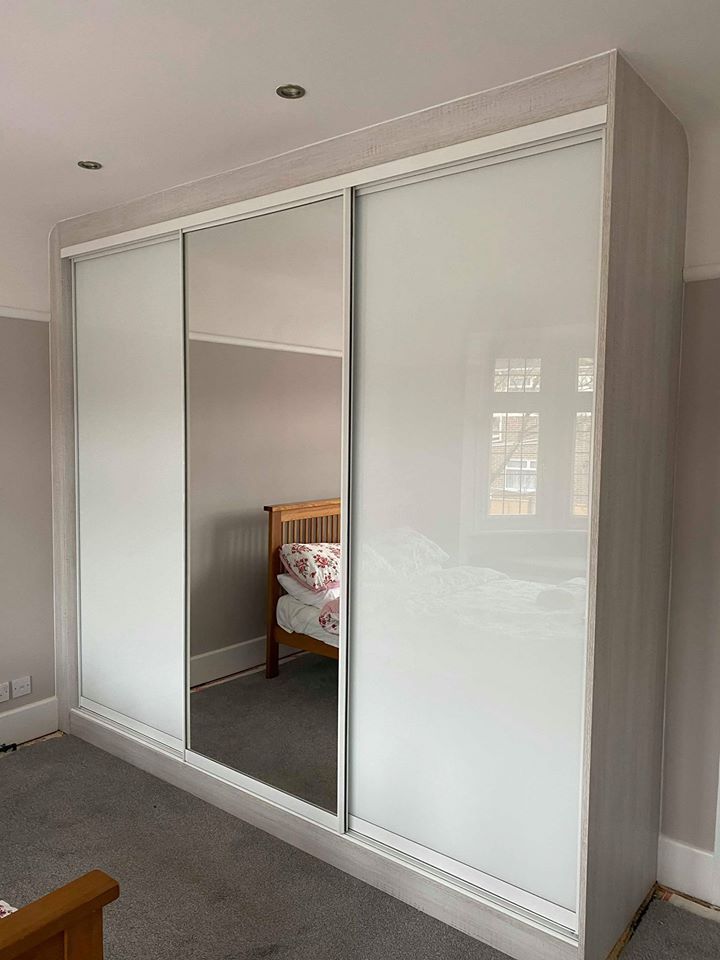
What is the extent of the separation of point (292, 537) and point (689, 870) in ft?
5.70

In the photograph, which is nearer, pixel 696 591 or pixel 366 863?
pixel 696 591

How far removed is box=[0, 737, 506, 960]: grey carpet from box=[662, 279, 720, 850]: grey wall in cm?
83

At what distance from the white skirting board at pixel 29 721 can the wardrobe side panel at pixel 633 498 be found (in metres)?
2.67

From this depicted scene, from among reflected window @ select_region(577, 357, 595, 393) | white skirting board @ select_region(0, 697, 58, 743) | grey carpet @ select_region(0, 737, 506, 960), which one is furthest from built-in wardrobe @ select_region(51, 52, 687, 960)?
white skirting board @ select_region(0, 697, 58, 743)

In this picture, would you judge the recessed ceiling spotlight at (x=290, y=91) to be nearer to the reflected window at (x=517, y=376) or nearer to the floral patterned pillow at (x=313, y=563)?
the reflected window at (x=517, y=376)

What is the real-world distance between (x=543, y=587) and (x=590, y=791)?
21.7 inches

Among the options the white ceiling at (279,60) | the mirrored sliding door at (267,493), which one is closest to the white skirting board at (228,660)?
the mirrored sliding door at (267,493)

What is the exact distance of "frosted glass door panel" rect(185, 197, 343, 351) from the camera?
8.43ft

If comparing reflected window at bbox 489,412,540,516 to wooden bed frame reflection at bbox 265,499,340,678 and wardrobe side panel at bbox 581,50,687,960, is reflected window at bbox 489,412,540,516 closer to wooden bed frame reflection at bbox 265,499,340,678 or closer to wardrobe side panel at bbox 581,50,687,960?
wardrobe side panel at bbox 581,50,687,960

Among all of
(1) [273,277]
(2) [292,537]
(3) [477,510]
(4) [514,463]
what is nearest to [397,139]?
(1) [273,277]

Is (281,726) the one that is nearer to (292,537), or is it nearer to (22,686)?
(292,537)

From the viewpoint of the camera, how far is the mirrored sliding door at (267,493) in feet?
8.71

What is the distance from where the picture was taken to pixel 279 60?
1954 mm

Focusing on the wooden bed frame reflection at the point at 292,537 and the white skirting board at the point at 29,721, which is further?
the white skirting board at the point at 29,721
